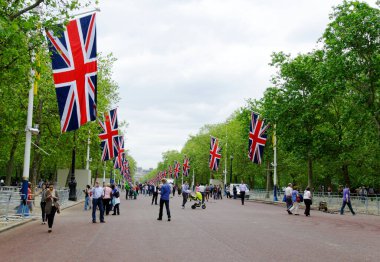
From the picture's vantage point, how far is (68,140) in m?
38.6

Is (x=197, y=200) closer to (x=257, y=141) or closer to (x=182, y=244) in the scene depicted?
(x=257, y=141)

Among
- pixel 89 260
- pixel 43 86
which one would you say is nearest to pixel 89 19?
pixel 89 260

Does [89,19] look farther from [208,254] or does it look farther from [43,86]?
[43,86]

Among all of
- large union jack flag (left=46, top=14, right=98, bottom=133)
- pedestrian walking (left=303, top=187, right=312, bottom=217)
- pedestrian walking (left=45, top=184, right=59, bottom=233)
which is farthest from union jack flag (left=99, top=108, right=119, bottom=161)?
pedestrian walking (left=45, top=184, right=59, bottom=233)

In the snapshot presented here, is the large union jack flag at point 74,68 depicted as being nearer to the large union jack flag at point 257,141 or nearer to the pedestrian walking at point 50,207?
the pedestrian walking at point 50,207

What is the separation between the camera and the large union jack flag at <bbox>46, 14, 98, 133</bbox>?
16875 mm

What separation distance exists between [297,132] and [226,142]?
113 ft

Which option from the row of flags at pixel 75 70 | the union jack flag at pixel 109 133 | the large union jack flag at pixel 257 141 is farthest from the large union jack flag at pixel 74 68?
the large union jack flag at pixel 257 141

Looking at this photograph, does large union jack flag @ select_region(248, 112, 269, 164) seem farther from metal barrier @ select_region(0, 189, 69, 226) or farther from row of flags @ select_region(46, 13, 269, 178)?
row of flags @ select_region(46, 13, 269, 178)

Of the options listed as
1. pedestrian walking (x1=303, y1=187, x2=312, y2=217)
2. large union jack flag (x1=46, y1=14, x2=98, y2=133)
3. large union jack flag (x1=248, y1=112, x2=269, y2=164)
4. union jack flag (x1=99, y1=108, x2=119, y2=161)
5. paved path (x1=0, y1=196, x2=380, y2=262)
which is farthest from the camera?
large union jack flag (x1=248, y1=112, x2=269, y2=164)

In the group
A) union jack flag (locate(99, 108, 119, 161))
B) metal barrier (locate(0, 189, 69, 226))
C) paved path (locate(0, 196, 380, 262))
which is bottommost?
paved path (locate(0, 196, 380, 262))

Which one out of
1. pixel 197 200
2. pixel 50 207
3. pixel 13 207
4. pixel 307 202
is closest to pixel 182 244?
pixel 50 207

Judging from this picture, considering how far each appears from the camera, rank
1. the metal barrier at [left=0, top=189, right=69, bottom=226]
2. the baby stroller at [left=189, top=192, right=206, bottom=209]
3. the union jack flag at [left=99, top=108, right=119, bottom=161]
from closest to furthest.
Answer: the metal barrier at [left=0, top=189, right=69, bottom=226] → the baby stroller at [left=189, top=192, right=206, bottom=209] → the union jack flag at [left=99, top=108, right=119, bottom=161]

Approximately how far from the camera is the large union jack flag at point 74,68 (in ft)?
55.4
